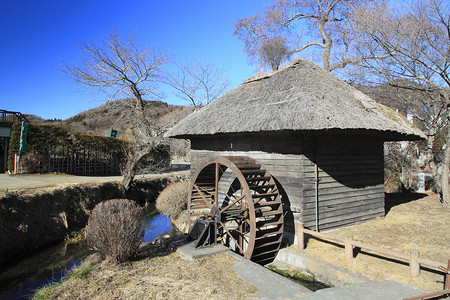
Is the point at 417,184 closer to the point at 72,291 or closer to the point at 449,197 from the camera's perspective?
the point at 449,197

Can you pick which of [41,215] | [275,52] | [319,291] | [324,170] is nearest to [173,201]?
[41,215]

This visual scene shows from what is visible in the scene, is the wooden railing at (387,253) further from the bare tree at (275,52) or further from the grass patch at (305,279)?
the bare tree at (275,52)

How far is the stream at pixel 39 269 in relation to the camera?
6321mm

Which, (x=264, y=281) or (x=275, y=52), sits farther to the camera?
(x=275, y=52)

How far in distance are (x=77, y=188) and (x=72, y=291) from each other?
8.74 metres

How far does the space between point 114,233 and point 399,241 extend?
6.03 metres

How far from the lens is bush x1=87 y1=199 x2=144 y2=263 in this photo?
494cm

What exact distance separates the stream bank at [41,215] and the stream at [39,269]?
0.48 meters

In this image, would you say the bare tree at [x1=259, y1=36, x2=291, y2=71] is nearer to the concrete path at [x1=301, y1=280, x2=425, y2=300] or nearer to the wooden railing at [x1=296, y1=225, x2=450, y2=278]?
the wooden railing at [x1=296, y1=225, x2=450, y2=278]

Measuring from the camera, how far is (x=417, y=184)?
51.3 feet

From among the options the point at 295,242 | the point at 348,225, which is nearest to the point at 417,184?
the point at 348,225

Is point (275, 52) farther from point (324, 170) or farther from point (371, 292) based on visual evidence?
point (371, 292)

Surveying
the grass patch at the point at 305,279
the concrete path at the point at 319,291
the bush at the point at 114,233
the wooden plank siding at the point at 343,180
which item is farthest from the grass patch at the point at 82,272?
the wooden plank siding at the point at 343,180

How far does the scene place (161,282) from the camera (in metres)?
4.32
